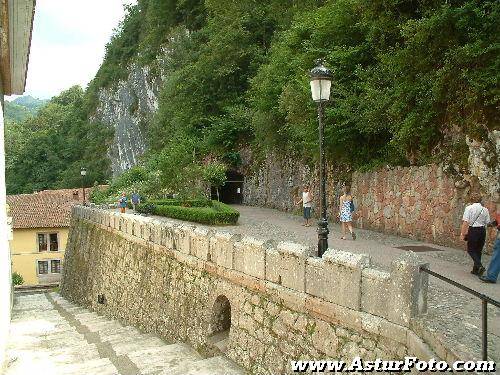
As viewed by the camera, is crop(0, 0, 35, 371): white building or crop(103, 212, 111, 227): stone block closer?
crop(0, 0, 35, 371): white building

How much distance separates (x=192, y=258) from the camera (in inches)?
369

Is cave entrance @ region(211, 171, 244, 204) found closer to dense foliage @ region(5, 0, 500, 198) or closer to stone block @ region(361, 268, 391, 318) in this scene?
dense foliage @ region(5, 0, 500, 198)

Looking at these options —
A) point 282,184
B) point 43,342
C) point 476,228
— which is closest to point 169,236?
point 43,342

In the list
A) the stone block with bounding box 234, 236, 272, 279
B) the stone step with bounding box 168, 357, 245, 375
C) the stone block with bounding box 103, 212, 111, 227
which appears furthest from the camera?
the stone block with bounding box 103, 212, 111, 227

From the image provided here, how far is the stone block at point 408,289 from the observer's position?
15.1 ft

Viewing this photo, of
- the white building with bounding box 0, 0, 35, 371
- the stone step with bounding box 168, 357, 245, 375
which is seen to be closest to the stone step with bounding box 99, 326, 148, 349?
the white building with bounding box 0, 0, 35, 371

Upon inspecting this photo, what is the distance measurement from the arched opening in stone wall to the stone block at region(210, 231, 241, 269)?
698mm

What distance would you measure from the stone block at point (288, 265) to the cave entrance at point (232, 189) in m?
20.9

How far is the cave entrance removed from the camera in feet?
91.5

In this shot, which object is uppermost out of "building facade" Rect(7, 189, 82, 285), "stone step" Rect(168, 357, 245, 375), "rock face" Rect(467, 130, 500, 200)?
"rock face" Rect(467, 130, 500, 200)

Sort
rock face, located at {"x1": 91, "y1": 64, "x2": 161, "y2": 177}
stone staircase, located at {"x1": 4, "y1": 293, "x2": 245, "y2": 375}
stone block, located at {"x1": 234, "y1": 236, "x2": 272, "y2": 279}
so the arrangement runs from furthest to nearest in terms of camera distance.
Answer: rock face, located at {"x1": 91, "y1": 64, "x2": 161, "y2": 177} < stone staircase, located at {"x1": 4, "y1": 293, "x2": 245, "y2": 375} < stone block, located at {"x1": 234, "y1": 236, "x2": 272, "y2": 279}

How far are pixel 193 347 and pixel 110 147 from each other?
44.5 m

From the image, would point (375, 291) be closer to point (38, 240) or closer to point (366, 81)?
point (366, 81)

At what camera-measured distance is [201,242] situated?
29.7 ft
